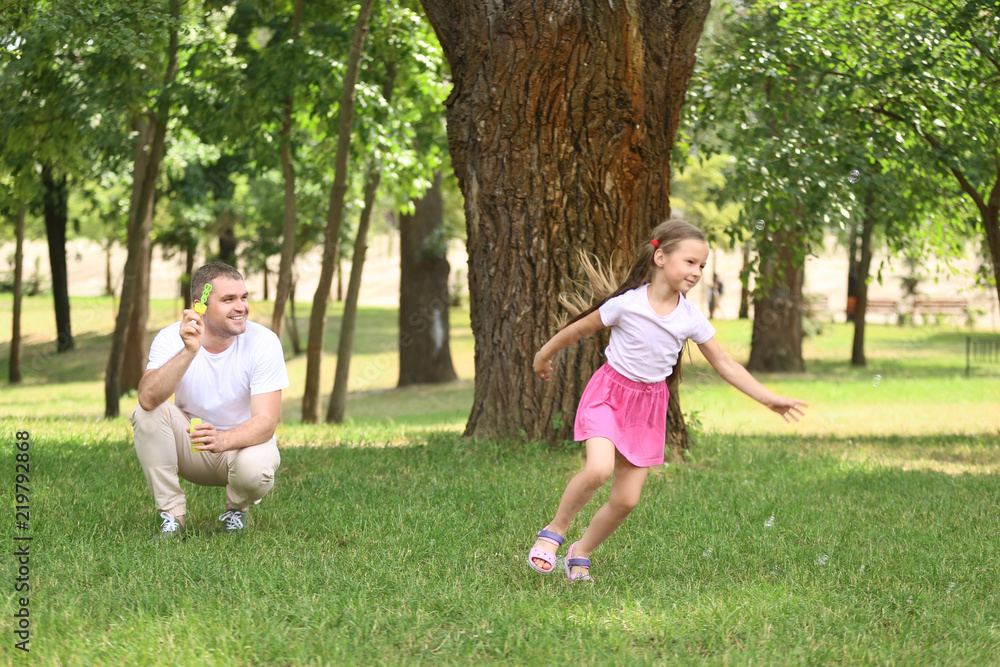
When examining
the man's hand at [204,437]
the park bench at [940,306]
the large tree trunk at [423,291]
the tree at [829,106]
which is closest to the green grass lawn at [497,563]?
the man's hand at [204,437]

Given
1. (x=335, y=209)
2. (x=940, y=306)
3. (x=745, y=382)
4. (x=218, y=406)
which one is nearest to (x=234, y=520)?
(x=218, y=406)

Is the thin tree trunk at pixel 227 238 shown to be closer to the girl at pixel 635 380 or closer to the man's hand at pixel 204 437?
the man's hand at pixel 204 437

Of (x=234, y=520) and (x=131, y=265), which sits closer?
(x=234, y=520)

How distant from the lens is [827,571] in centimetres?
446

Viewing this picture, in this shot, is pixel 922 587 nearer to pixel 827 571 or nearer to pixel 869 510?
pixel 827 571

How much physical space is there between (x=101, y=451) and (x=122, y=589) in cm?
354

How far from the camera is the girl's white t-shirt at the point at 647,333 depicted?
167 inches

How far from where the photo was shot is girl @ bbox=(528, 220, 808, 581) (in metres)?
4.21

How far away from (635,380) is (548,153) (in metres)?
3.02

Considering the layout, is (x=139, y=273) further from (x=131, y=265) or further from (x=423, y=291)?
(x=423, y=291)

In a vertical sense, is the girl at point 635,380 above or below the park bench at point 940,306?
above

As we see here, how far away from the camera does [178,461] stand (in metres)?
4.82

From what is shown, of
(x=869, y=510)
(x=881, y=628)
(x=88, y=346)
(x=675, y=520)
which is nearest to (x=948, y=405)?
(x=869, y=510)

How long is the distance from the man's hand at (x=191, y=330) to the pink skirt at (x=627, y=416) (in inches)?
68.5
